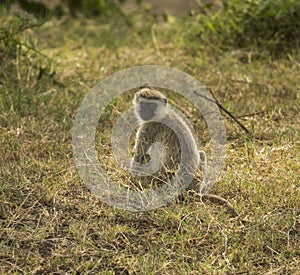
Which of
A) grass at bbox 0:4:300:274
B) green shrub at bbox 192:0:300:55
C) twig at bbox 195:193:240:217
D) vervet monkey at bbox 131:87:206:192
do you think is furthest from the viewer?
green shrub at bbox 192:0:300:55

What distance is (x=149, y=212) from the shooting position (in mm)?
3879

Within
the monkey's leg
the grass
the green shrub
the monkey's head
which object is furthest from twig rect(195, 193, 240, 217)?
the green shrub

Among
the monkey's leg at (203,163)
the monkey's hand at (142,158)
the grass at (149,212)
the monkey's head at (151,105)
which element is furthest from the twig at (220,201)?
the monkey's head at (151,105)

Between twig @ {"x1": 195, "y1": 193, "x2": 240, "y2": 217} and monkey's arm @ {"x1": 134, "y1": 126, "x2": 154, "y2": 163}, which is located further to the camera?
monkey's arm @ {"x1": 134, "y1": 126, "x2": 154, "y2": 163}

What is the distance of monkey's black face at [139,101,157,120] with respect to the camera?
4266mm

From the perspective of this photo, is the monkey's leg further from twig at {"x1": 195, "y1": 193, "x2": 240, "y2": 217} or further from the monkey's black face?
the monkey's black face

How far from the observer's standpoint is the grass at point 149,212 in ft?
11.5

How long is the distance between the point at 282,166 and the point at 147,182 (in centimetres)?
85

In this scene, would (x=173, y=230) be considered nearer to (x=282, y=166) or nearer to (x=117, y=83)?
(x=282, y=166)

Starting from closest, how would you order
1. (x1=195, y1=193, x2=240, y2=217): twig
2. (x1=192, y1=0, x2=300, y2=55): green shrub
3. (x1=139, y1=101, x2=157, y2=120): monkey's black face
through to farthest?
(x1=195, y1=193, x2=240, y2=217): twig, (x1=139, y1=101, x2=157, y2=120): monkey's black face, (x1=192, y1=0, x2=300, y2=55): green shrub

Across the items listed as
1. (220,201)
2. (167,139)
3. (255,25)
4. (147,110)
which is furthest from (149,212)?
(255,25)

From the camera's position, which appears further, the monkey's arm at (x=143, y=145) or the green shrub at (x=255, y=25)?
the green shrub at (x=255, y=25)

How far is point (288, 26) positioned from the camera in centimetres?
650

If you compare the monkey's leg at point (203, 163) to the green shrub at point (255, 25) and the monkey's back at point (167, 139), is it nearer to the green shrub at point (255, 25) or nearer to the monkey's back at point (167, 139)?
the monkey's back at point (167, 139)
